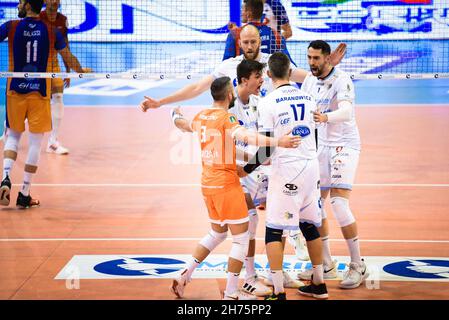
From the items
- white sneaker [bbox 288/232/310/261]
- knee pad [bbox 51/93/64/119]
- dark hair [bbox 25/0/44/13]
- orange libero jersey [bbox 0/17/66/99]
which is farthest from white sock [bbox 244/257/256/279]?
knee pad [bbox 51/93/64/119]

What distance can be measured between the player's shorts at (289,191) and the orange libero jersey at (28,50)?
520 centimetres

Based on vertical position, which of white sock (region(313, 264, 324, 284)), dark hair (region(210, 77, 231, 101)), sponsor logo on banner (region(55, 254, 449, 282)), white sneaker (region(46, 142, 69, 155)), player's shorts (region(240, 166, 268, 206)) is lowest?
sponsor logo on banner (region(55, 254, 449, 282))

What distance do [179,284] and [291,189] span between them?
1495 mm

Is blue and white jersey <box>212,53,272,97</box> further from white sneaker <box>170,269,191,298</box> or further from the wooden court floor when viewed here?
white sneaker <box>170,269,191,298</box>

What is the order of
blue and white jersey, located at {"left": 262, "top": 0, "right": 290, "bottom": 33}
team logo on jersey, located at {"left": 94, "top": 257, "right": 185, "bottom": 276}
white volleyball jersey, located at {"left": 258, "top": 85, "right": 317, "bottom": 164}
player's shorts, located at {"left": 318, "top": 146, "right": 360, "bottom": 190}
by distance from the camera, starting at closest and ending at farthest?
white volleyball jersey, located at {"left": 258, "top": 85, "right": 317, "bottom": 164} → player's shorts, located at {"left": 318, "top": 146, "right": 360, "bottom": 190} → team logo on jersey, located at {"left": 94, "top": 257, "right": 185, "bottom": 276} → blue and white jersey, located at {"left": 262, "top": 0, "right": 290, "bottom": 33}

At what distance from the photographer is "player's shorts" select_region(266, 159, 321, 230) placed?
799 centimetres

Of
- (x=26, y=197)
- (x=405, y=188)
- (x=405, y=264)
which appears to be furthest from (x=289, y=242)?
(x=26, y=197)

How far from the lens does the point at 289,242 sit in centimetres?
1020

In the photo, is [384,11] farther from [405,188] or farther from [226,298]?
[226,298]

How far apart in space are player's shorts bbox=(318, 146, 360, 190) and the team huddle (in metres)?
0.01

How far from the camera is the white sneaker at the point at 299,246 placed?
31.5ft

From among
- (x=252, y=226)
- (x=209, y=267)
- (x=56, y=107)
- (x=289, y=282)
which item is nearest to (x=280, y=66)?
(x=252, y=226)

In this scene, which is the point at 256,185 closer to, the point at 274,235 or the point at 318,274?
the point at 274,235

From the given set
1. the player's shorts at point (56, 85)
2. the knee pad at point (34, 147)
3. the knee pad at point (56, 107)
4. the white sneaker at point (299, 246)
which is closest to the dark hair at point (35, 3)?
the knee pad at point (34, 147)
